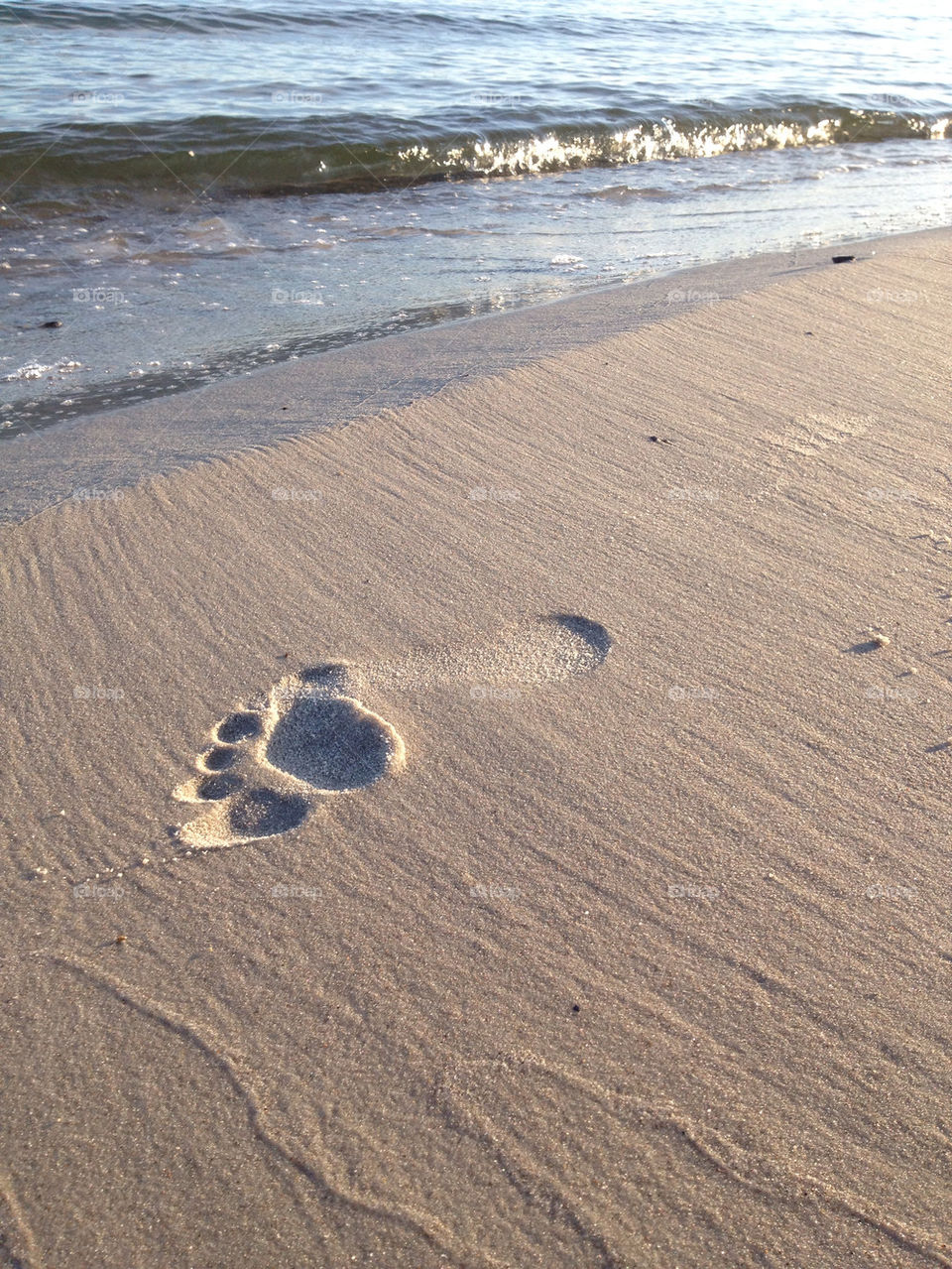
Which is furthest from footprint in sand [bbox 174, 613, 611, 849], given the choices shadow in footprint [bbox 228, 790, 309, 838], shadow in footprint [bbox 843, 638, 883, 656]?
shadow in footprint [bbox 843, 638, 883, 656]

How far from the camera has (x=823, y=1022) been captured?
1637mm

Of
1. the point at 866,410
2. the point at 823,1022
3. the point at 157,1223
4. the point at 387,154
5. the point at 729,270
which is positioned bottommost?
the point at 157,1223

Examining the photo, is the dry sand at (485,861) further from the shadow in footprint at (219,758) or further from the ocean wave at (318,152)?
the ocean wave at (318,152)

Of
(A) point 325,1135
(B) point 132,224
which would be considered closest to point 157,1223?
(A) point 325,1135

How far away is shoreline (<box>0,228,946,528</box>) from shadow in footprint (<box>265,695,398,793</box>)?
4.48 ft

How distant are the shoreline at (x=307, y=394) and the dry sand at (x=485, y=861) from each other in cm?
24

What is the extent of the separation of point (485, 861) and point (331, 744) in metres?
0.47

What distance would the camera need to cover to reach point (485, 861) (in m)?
1.94

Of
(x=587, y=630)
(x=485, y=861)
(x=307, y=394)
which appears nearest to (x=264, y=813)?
(x=485, y=861)

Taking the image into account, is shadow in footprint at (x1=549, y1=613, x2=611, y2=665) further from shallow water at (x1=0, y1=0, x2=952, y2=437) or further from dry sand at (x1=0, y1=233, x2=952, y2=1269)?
shallow water at (x1=0, y1=0, x2=952, y2=437)

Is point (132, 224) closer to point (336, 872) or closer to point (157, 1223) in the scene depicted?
point (336, 872)

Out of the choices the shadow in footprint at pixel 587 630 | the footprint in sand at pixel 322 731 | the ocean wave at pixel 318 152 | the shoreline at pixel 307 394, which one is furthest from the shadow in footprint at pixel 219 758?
the ocean wave at pixel 318 152

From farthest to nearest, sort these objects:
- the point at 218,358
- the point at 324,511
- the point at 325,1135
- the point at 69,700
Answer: the point at 218,358
the point at 324,511
the point at 69,700
the point at 325,1135

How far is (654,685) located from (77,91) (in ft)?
31.1
